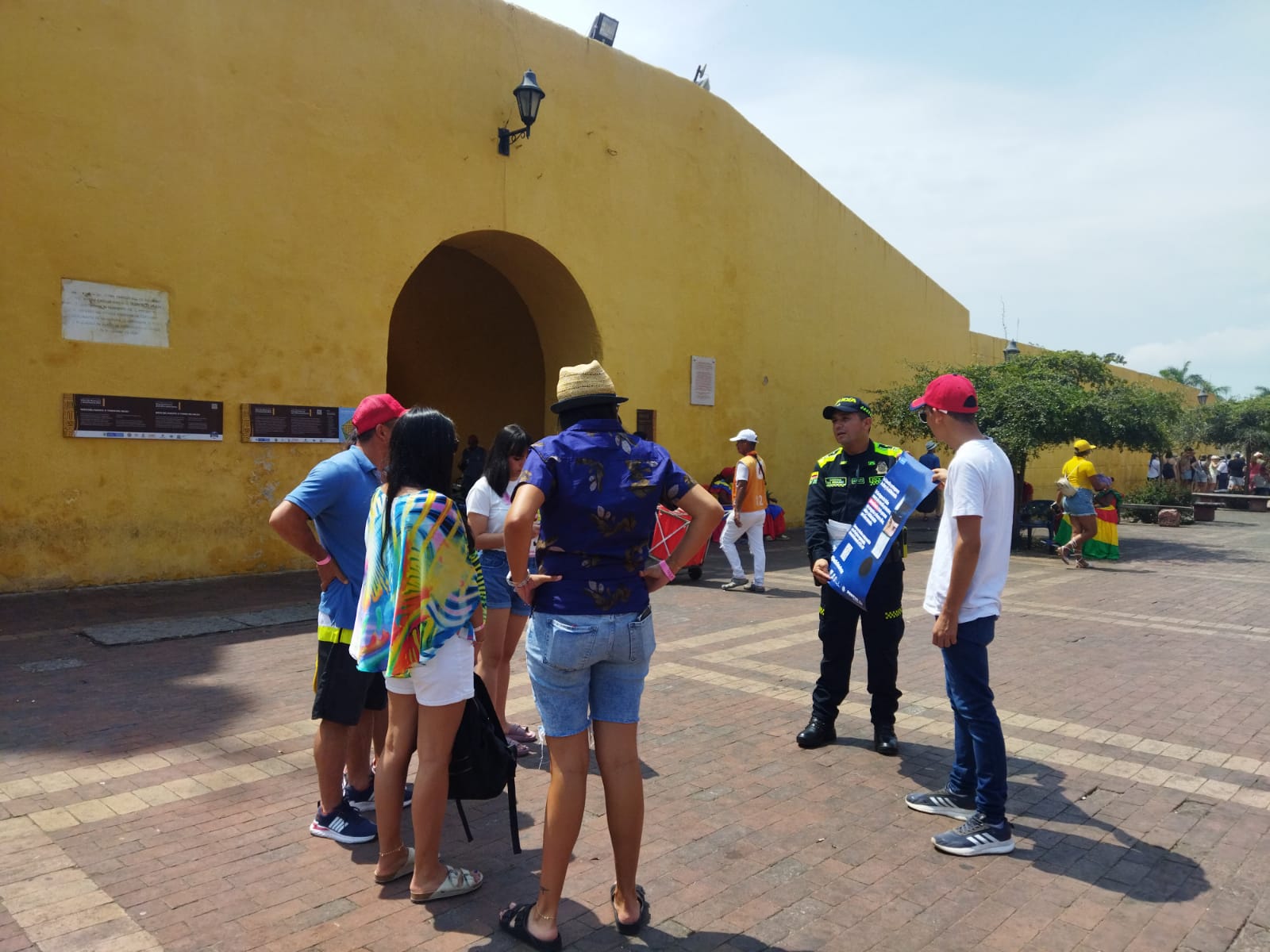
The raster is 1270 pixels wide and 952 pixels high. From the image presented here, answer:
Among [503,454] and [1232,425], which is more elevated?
[1232,425]

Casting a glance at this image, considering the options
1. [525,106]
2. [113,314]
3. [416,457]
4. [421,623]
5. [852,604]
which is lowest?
[852,604]

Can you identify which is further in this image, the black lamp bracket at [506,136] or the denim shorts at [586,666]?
the black lamp bracket at [506,136]

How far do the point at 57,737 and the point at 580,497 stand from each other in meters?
3.83

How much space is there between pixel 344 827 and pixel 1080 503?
12.5 metres

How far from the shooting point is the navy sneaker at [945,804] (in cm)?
424

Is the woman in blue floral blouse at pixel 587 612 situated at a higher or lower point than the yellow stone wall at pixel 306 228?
lower

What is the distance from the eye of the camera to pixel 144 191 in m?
9.52

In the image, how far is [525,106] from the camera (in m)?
12.0

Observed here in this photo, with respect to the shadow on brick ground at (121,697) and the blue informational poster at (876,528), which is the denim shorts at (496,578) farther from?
the shadow on brick ground at (121,697)

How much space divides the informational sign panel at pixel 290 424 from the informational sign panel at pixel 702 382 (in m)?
6.37

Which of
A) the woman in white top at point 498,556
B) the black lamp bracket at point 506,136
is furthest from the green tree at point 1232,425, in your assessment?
the woman in white top at point 498,556

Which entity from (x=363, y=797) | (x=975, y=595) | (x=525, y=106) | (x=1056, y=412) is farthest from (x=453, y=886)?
(x=1056, y=412)

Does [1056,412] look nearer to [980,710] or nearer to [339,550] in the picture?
[980,710]

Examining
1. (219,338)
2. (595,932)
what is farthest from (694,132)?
(595,932)
